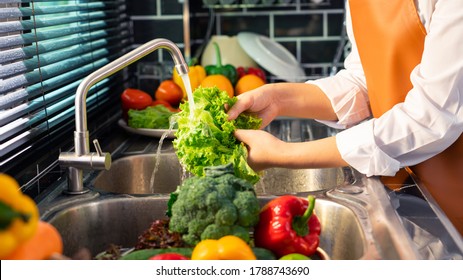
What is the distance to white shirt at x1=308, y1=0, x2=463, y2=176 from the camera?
1.54 m

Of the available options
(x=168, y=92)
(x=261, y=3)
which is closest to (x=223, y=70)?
(x=168, y=92)

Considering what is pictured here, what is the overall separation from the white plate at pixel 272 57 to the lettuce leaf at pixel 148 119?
→ 63cm

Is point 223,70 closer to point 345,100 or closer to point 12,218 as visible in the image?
point 345,100

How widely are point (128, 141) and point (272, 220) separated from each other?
3.56 ft

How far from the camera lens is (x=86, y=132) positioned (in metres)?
1.63

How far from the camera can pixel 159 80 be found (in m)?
2.91

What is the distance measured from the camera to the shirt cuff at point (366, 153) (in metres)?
1.61

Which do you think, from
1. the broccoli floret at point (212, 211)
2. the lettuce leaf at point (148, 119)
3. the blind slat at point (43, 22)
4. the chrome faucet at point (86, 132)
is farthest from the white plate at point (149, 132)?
the broccoli floret at point (212, 211)

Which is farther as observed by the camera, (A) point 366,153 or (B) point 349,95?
(B) point 349,95

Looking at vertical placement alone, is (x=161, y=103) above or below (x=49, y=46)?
below

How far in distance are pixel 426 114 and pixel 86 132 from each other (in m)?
0.73

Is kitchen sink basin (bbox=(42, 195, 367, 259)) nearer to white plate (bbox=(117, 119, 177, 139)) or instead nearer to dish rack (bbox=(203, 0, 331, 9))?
white plate (bbox=(117, 119, 177, 139))
